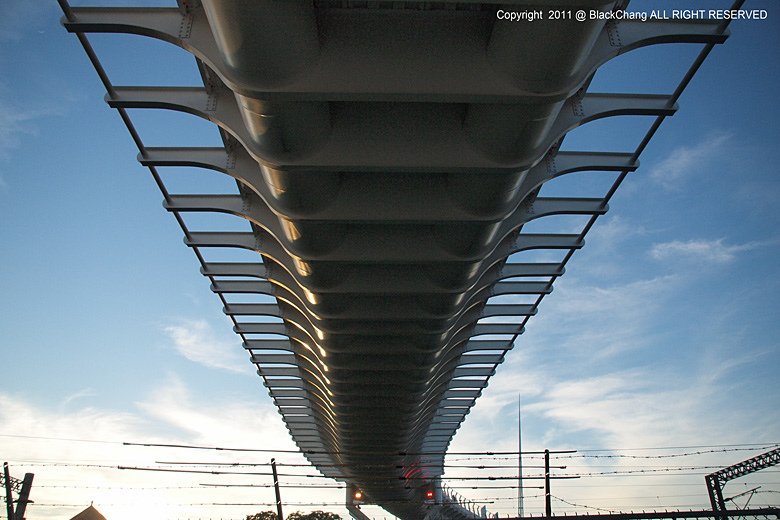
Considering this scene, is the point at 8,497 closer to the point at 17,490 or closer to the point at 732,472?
the point at 17,490

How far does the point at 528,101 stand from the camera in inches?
Result: 319

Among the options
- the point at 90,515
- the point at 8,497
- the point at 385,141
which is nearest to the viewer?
the point at 385,141

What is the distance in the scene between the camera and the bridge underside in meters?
7.78

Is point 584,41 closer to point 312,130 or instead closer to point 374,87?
point 374,87

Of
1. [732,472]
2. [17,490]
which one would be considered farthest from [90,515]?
[732,472]

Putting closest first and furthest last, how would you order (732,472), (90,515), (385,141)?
(385,141) < (732,472) < (90,515)

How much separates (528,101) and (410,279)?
360 inches

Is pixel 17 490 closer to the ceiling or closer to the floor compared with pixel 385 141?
closer to the floor

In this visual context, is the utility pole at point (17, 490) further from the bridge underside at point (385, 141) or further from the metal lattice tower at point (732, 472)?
the metal lattice tower at point (732, 472)

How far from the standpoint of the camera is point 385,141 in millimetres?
10406

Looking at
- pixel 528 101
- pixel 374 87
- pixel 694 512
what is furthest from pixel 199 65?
pixel 694 512

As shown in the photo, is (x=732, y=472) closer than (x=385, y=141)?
No

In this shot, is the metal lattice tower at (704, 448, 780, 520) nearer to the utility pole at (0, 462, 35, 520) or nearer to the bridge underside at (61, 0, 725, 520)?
the bridge underside at (61, 0, 725, 520)

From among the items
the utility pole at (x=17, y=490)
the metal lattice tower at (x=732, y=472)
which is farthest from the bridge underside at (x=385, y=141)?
the metal lattice tower at (x=732, y=472)
